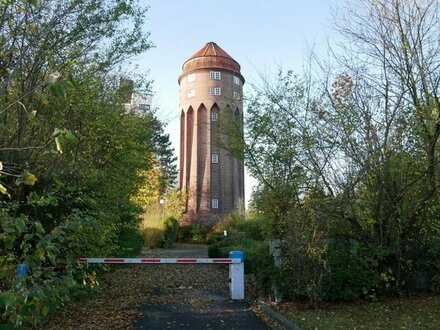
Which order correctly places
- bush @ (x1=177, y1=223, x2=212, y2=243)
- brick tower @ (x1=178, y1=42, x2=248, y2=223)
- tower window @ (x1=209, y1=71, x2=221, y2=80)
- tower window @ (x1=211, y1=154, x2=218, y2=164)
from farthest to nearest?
tower window @ (x1=211, y1=154, x2=218, y2=164) → brick tower @ (x1=178, y1=42, x2=248, y2=223) → tower window @ (x1=209, y1=71, x2=221, y2=80) → bush @ (x1=177, y1=223, x2=212, y2=243)

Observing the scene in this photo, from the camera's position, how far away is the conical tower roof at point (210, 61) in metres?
51.0

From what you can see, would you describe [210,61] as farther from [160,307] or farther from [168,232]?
[160,307]

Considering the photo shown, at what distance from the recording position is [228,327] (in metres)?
8.32

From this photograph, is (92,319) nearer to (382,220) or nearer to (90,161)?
(90,161)

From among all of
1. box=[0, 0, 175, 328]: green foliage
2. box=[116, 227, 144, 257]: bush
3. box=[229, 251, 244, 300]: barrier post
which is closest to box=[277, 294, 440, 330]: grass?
box=[229, 251, 244, 300]: barrier post

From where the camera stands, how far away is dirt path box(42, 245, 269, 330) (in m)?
8.47

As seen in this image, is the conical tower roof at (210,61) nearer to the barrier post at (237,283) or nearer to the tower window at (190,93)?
the tower window at (190,93)

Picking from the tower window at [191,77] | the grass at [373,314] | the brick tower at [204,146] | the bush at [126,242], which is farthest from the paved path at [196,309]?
the tower window at [191,77]

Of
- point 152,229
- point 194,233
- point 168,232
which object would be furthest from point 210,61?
point 152,229

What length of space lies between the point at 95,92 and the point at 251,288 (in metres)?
6.59

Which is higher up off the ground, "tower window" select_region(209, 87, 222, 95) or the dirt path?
"tower window" select_region(209, 87, 222, 95)

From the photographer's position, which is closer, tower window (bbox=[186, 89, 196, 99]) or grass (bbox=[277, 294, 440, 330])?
grass (bbox=[277, 294, 440, 330])

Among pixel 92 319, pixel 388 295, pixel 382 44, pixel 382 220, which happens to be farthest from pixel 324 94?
pixel 92 319

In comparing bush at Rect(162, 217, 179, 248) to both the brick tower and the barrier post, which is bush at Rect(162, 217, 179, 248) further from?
the barrier post
